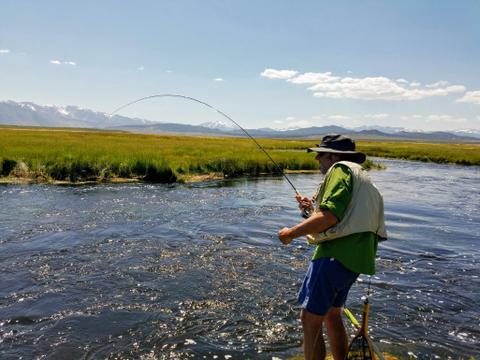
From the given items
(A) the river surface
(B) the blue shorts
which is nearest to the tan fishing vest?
(B) the blue shorts

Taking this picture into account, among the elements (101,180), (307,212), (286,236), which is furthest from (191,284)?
(101,180)

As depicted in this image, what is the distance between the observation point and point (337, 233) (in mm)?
4320

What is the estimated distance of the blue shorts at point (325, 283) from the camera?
14.5ft

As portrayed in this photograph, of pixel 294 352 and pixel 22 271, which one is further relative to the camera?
pixel 22 271

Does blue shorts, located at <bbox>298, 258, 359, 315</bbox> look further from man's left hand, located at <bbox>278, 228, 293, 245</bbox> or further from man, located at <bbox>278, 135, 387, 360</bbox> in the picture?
man's left hand, located at <bbox>278, 228, 293, 245</bbox>

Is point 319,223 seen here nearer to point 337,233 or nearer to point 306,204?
point 337,233

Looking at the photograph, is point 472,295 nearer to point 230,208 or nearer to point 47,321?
point 47,321

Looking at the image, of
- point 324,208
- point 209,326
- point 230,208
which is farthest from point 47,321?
point 230,208

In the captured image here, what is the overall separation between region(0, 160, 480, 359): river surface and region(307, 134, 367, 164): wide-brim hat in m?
3.21

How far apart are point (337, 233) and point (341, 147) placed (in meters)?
0.99

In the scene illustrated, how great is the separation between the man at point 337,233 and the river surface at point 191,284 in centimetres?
208

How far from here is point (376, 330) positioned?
714 cm

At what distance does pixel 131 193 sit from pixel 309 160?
67.3 ft

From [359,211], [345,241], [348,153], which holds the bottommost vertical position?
[345,241]
